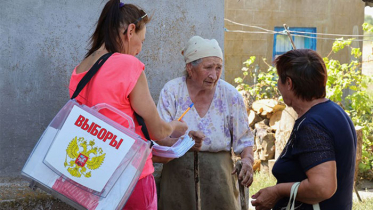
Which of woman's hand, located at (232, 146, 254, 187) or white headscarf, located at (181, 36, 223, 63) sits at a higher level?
white headscarf, located at (181, 36, 223, 63)

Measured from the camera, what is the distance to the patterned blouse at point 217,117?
3217 millimetres

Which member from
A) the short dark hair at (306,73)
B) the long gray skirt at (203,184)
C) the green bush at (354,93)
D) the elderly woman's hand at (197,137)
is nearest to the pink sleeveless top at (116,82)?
the short dark hair at (306,73)

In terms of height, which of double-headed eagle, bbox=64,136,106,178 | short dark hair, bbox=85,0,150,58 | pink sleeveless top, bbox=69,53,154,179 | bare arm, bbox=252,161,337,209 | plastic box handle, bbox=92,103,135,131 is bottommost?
bare arm, bbox=252,161,337,209

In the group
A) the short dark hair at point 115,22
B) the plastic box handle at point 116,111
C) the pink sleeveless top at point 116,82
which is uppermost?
the short dark hair at point 115,22

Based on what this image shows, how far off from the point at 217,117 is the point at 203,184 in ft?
1.50

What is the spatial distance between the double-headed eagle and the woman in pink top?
19 centimetres

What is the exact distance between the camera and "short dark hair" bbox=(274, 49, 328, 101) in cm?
235

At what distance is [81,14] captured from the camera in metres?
3.54

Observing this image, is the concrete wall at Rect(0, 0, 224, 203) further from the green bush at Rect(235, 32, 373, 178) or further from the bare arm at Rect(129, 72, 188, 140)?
the green bush at Rect(235, 32, 373, 178)

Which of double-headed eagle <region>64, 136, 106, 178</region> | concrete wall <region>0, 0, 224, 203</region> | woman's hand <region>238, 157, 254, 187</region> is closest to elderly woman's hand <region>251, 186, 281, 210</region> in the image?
woman's hand <region>238, 157, 254, 187</region>

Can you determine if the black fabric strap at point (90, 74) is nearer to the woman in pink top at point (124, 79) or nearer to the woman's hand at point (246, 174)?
the woman in pink top at point (124, 79)

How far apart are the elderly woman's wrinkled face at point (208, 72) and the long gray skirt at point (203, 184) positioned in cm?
46

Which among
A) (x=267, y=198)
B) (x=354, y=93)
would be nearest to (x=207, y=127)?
(x=267, y=198)

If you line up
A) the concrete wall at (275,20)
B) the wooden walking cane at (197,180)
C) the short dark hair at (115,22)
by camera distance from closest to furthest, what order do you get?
the short dark hair at (115,22) → the wooden walking cane at (197,180) → the concrete wall at (275,20)
